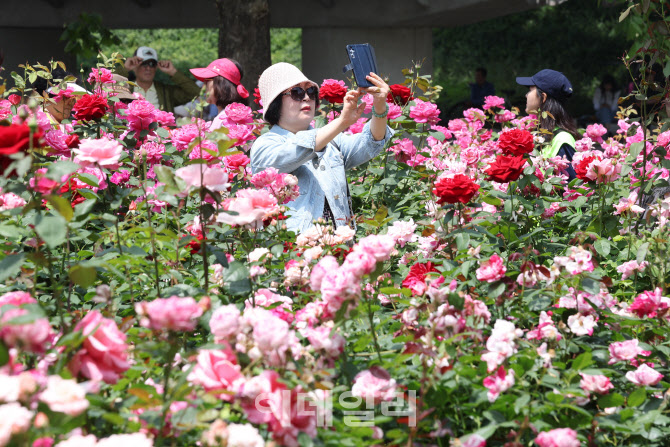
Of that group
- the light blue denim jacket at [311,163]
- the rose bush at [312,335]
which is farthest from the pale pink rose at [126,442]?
the light blue denim jacket at [311,163]

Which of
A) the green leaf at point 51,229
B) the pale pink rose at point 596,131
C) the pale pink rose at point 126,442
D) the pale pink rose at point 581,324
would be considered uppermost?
the pale pink rose at point 596,131

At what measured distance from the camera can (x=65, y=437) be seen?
4.89 feet

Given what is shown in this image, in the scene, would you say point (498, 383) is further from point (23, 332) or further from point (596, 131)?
point (596, 131)

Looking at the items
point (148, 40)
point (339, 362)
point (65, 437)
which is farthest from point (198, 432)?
point (148, 40)

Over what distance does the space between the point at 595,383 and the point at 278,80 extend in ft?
7.01

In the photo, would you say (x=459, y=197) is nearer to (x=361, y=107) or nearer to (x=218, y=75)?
(x=361, y=107)

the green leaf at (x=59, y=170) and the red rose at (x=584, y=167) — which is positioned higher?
the red rose at (x=584, y=167)

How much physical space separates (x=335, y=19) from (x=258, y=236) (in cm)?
1083

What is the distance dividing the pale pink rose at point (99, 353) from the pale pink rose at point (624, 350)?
119 cm

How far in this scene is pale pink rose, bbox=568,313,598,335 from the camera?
77.0 inches

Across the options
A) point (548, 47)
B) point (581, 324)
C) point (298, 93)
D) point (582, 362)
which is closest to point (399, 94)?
point (298, 93)

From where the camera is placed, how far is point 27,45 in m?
13.9

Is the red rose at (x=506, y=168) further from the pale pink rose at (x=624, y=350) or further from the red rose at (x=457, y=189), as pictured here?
the pale pink rose at (x=624, y=350)

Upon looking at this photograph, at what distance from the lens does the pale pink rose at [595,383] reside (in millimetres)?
1783
